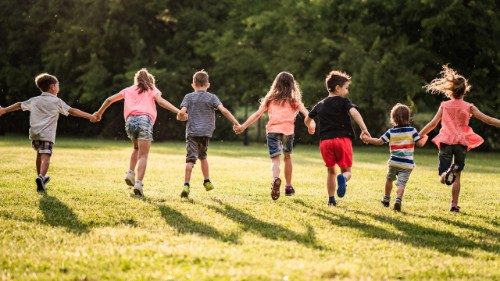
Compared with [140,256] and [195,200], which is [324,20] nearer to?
[195,200]

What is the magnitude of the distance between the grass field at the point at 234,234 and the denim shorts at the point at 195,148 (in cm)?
59

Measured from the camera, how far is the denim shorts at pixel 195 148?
9.11 metres

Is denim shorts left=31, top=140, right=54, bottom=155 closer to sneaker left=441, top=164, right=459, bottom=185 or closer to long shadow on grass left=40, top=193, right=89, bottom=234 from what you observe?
long shadow on grass left=40, top=193, right=89, bottom=234

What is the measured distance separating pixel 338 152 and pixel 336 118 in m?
0.46

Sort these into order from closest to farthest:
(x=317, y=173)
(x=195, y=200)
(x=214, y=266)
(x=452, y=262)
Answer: (x=214, y=266)
(x=452, y=262)
(x=195, y=200)
(x=317, y=173)

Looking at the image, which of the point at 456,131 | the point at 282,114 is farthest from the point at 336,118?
the point at 456,131

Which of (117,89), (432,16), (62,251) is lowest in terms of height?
(62,251)

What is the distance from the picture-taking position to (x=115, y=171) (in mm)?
12875

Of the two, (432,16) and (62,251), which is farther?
(432,16)

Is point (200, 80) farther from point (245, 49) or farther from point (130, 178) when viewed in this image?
point (245, 49)

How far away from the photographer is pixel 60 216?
22.3ft

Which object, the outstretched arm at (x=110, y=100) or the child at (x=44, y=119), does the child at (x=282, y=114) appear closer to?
the outstretched arm at (x=110, y=100)

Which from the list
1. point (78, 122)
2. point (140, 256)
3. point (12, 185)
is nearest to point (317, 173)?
point (12, 185)

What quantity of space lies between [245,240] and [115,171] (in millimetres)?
7704
